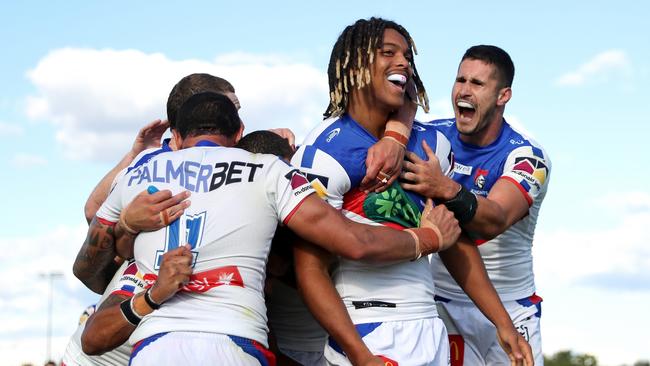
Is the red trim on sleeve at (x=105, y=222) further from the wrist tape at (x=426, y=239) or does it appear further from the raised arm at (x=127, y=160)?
the wrist tape at (x=426, y=239)

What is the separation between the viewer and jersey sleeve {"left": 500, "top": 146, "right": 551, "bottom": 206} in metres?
7.30

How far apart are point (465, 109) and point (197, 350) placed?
387 centimetres

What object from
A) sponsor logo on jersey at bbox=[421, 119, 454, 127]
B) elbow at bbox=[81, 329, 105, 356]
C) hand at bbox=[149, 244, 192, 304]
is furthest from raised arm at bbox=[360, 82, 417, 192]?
sponsor logo on jersey at bbox=[421, 119, 454, 127]

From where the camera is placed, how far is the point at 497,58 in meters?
8.24

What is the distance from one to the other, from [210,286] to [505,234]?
353cm

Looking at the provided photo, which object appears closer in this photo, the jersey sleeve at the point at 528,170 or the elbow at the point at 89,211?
the elbow at the point at 89,211

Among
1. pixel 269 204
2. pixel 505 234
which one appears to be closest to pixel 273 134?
pixel 269 204

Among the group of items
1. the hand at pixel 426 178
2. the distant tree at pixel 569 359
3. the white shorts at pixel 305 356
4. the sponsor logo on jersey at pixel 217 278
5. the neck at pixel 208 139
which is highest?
the neck at pixel 208 139

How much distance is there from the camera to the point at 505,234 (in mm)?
7984

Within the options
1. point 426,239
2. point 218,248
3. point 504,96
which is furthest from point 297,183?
point 504,96

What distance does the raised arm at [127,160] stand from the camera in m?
7.20

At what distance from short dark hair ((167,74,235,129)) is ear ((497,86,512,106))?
237 centimetres

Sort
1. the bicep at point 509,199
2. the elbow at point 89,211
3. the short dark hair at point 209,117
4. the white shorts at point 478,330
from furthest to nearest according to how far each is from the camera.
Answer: the white shorts at point 478,330
the elbow at point 89,211
the bicep at point 509,199
the short dark hair at point 209,117

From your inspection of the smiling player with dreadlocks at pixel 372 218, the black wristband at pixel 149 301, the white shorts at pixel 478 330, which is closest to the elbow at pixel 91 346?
the black wristband at pixel 149 301
